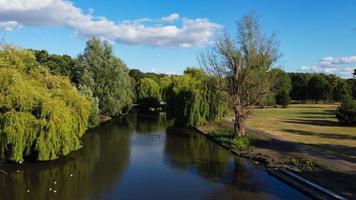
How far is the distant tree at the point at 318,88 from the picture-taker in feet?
349

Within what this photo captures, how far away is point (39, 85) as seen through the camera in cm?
3062

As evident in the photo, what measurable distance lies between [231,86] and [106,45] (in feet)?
82.1

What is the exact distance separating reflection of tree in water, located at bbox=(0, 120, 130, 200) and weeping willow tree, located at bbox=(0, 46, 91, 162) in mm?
1064

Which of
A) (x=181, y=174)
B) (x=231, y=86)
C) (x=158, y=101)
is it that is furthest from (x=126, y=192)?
(x=158, y=101)

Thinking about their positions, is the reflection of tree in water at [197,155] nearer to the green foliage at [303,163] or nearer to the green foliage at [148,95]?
the green foliage at [303,163]

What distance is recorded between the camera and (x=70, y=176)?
83.6ft

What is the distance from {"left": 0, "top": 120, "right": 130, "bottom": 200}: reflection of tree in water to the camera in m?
21.7

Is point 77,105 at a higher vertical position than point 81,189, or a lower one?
higher

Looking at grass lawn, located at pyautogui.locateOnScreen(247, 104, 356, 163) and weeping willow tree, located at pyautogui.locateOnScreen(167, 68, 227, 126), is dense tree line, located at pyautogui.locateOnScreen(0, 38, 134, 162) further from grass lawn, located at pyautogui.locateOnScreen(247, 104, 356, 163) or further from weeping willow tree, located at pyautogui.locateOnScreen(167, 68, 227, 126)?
grass lawn, located at pyautogui.locateOnScreen(247, 104, 356, 163)

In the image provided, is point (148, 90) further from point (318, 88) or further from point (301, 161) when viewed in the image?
point (301, 161)

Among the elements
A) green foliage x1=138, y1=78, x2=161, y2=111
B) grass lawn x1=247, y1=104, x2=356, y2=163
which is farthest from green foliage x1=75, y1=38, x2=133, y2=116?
green foliage x1=138, y1=78, x2=161, y2=111

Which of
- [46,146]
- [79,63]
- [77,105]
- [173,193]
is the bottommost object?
[173,193]

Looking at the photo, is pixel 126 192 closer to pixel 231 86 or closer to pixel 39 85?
pixel 39 85

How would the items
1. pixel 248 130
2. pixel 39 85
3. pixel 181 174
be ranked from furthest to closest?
pixel 248 130 → pixel 39 85 → pixel 181 174
